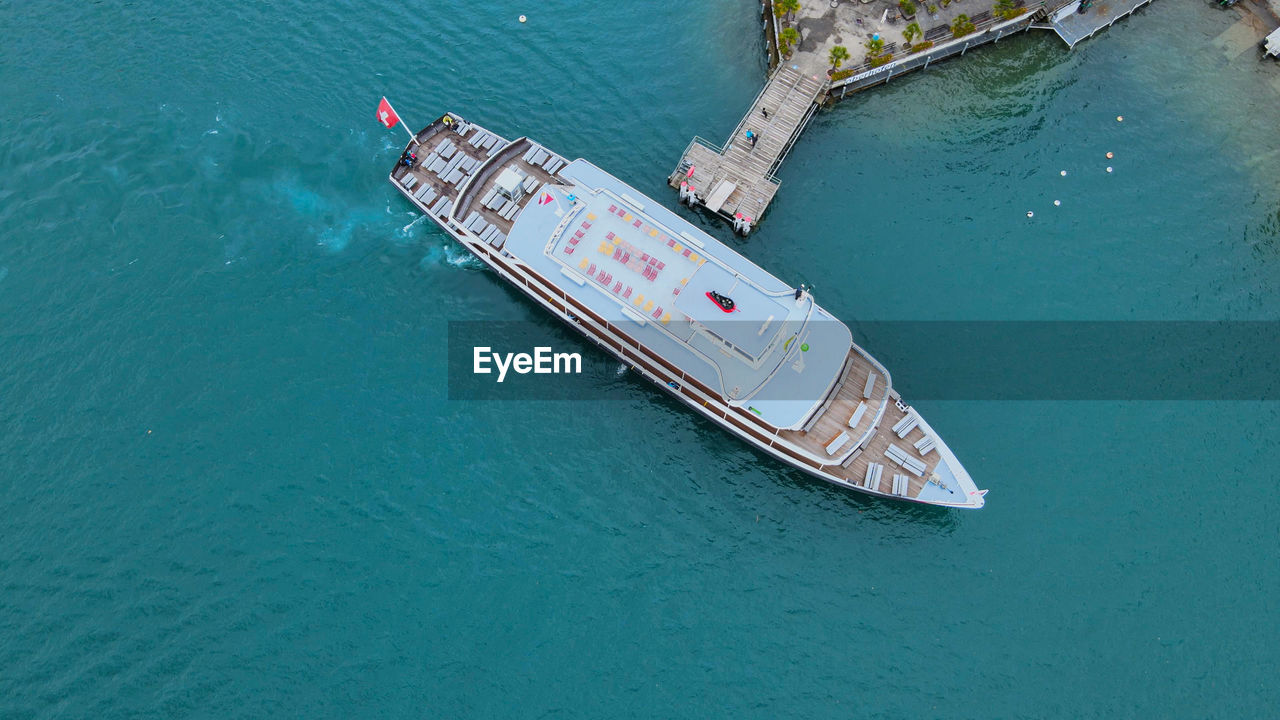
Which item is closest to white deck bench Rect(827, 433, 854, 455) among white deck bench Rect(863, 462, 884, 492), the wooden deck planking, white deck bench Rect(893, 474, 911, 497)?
the wooden deck planking

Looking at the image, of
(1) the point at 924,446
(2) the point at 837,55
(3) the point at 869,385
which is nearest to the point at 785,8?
(2) the point at 837,55

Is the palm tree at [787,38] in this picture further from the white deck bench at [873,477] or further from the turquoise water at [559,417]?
the white deck bench at [873,477]

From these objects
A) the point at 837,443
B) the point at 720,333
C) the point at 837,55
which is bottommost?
the point at 837,443

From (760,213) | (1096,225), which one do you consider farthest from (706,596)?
(1096,225)

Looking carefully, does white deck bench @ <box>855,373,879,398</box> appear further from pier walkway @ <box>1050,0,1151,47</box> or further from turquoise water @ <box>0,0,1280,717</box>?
pier walkway @ <box>1050,0,1151,47</box>

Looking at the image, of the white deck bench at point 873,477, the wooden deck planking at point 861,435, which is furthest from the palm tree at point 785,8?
the white deck bench at point 873,477

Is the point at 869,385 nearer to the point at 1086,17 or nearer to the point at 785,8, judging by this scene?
the point at 785,8

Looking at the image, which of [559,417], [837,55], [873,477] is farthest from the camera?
[837,55]
